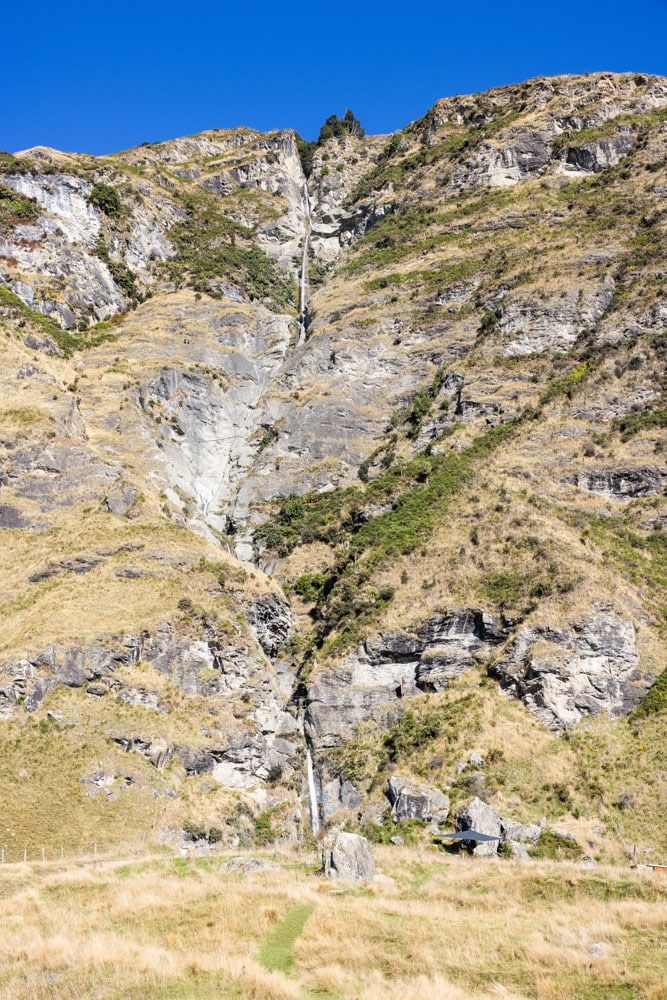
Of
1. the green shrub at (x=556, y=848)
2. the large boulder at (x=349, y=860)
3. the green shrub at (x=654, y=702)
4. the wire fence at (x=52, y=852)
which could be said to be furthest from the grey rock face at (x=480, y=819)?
the wire fence at (x=52, y=852)

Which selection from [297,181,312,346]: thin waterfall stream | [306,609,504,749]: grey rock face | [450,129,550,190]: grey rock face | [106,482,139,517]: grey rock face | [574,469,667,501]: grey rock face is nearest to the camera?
[306,609,504,749]: grey rock face

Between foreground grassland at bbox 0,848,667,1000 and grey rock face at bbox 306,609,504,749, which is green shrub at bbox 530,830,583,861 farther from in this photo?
grey rock face at bbox 306,609,504,749

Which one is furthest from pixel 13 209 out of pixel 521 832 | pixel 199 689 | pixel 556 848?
pixel 556 848

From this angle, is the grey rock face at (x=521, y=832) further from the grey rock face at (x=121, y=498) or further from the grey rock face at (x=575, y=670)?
the grey rock face at (x=121, y=498)

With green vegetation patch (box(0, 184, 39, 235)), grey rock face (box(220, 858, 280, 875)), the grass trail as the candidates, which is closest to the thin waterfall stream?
green vegetation patch (box(0, 184, 39, 235))

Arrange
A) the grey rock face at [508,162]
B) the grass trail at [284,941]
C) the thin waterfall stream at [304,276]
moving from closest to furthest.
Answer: the grass trail at [284,941] < the thin waterfall stream at [304,276] < the grey rock face at [508,162]

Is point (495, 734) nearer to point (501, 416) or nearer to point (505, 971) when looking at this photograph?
point (505, 971)
